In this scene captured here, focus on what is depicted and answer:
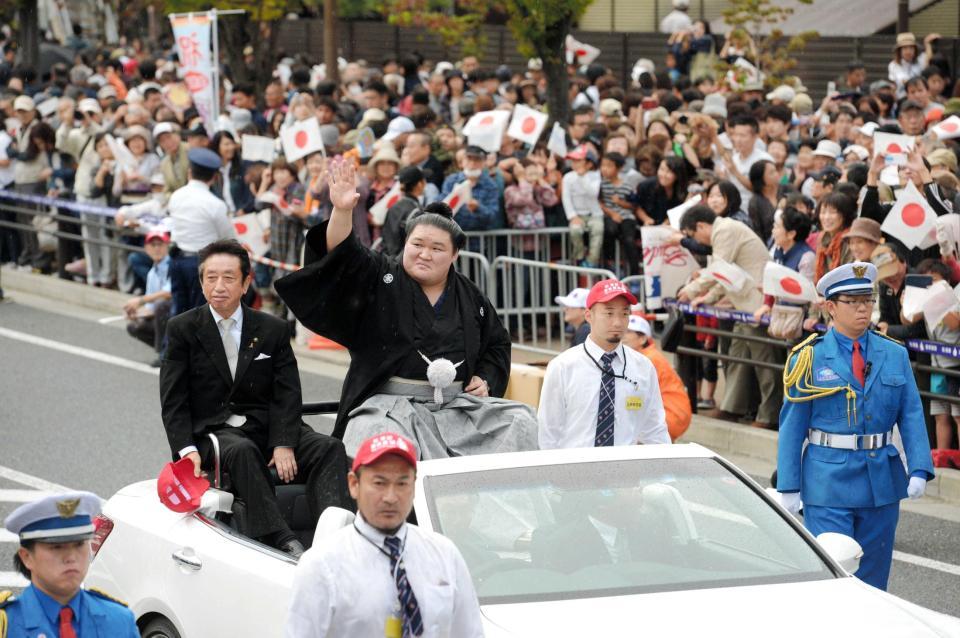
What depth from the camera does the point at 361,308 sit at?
21.7 ft

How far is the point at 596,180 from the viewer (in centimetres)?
1425

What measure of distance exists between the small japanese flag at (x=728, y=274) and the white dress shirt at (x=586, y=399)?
13.3 ft

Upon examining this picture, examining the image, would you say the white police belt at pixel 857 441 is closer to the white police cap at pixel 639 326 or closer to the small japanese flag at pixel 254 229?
the white police cap at pixel 639 326

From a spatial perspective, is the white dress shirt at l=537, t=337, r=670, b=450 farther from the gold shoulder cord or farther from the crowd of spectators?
the crowd of spectators

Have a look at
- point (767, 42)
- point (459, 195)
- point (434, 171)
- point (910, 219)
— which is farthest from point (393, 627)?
point (767, 42)

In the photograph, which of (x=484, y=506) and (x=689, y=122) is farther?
(x=689, y=122)

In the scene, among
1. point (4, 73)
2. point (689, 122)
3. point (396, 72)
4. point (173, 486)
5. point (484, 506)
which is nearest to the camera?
point (484, 506)

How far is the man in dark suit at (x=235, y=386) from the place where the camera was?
21.9 feet

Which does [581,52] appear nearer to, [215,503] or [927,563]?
[927,563]

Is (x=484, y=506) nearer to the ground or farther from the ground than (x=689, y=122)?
nearer to the ground

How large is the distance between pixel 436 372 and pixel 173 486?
1.16m

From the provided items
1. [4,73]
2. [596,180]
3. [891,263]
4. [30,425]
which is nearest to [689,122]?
[596,180]

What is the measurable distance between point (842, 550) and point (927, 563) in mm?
3442

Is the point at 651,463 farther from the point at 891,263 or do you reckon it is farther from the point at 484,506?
the point at 891,263
